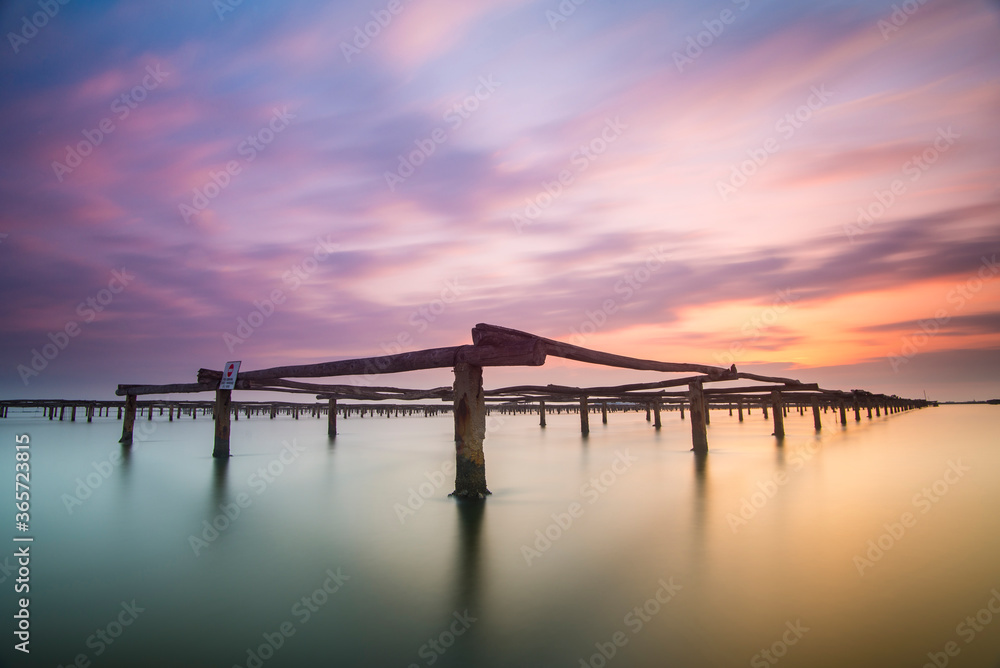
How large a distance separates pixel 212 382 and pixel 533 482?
996 centimetres

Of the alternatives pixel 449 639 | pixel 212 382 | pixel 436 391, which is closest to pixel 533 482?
pixel 449 639

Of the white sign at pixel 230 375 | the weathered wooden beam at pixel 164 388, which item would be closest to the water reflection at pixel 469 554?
the white sign at pixel 230 375

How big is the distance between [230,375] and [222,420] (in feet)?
8.45

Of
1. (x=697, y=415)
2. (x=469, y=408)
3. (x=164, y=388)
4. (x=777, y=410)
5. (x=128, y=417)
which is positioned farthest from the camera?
(x=777, y=410)

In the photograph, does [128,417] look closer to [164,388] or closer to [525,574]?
[164,388]

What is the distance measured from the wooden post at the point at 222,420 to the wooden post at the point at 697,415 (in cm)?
1371

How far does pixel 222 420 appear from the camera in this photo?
1505 cm

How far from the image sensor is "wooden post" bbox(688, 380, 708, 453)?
14.4 metres

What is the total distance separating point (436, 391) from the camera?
21875mm

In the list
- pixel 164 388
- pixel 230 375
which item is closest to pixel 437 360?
pixel 230 375

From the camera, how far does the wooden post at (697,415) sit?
1439 centimetres

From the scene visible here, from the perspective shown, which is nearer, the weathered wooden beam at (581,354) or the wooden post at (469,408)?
the weathered wooden beam at (581,354)

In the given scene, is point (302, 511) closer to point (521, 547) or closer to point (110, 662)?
point (521, 547)

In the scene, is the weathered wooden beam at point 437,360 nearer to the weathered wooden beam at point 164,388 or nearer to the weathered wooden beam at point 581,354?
the weathered wooden beam at point 581,354
